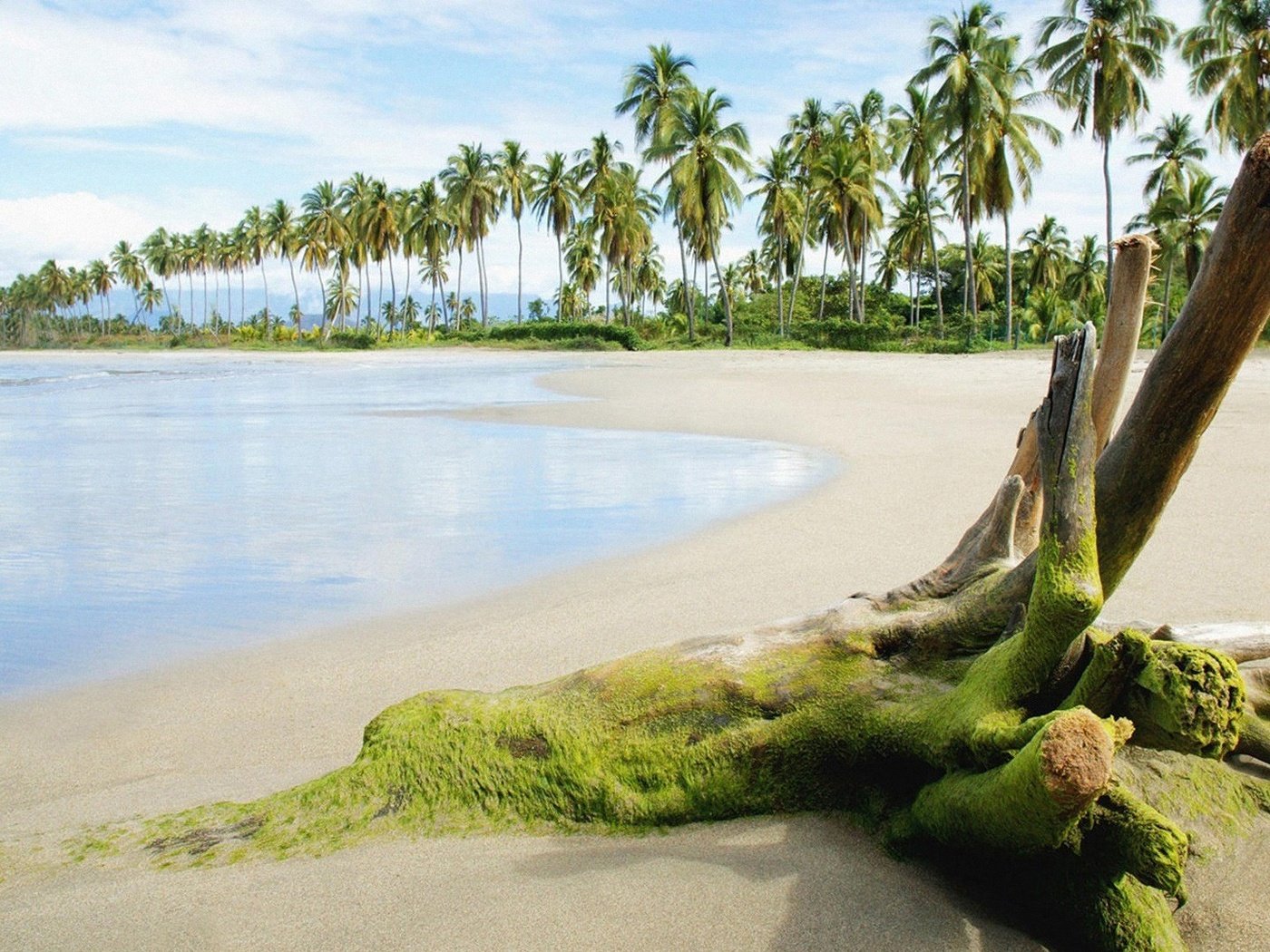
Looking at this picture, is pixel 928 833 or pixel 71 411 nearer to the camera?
pixel 928 833

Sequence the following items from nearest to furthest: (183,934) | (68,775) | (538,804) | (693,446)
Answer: (183,934), (538,804), (68,775), (693,446)

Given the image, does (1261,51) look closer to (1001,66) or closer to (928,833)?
(1001,66)

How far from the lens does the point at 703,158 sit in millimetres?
50531

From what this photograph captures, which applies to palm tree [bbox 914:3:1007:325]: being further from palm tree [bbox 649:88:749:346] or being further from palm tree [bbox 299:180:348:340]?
palm tree [bbox 299:180:348:340]

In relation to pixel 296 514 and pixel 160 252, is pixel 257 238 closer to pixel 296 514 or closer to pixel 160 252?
pixel 160 252

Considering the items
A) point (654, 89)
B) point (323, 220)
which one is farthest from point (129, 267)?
point (654, 89)

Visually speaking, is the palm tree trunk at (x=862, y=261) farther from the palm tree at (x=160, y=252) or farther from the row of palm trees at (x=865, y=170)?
the palm tree at (x=160, y=252)

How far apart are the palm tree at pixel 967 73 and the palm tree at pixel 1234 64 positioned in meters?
7.57

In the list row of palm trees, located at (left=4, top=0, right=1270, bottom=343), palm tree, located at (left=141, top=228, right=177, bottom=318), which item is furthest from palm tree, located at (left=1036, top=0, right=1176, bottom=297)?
palm tree, located at (left=141, top=228, right=177, bottom=318)

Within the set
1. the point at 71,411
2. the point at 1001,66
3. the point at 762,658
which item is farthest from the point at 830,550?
the point at 1001,66

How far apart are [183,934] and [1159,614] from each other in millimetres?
4069

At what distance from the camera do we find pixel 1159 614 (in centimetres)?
466

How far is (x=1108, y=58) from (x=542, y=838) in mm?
44014

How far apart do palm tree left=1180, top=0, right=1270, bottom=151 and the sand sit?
101ft
